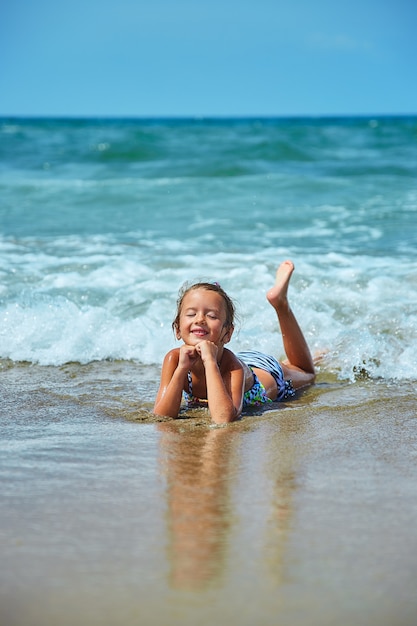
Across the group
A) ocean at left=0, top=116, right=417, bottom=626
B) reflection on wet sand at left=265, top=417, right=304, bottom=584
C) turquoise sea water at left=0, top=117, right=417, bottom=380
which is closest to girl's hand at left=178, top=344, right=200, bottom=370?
ocean at left=0, top=116, right=417, bottom=626

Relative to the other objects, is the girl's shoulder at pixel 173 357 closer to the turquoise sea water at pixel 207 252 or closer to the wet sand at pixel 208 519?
the wet sand at pixel 208 519

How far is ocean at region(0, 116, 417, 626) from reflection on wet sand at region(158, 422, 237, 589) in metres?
0.01

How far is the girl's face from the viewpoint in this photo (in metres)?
3.65

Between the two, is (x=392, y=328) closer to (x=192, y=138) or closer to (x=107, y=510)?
(x=107, y=510)

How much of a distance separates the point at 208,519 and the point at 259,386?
6.15 feet

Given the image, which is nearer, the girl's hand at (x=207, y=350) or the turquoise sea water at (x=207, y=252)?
the girl's hand at (x=207, y=350)

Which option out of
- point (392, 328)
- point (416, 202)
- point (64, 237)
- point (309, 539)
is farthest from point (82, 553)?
point (416, 202)

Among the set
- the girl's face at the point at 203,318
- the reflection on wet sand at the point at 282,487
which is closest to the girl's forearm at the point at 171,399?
the girl's face at the point at 203,318

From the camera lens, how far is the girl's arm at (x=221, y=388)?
Answer: 11.2 ft

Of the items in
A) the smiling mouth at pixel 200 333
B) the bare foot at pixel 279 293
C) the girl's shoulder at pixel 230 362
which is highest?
the bare foot at pixel 279 293

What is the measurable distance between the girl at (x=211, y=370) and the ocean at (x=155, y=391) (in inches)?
5.6

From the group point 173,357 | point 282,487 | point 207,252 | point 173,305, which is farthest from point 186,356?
point 207,252

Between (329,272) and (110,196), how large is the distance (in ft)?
20.7

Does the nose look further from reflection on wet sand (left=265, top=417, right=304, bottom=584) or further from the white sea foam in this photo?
the white sea foam
